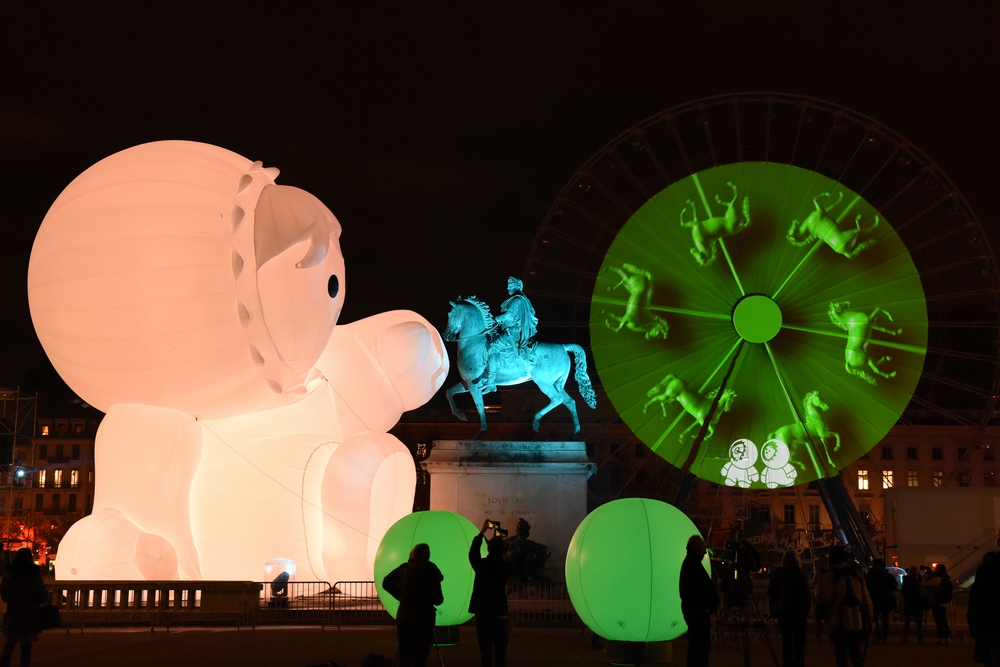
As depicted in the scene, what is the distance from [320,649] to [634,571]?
4057 mm

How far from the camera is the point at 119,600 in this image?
1791cm

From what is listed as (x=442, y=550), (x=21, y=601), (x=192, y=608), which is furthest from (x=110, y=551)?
(x=21, y=601)

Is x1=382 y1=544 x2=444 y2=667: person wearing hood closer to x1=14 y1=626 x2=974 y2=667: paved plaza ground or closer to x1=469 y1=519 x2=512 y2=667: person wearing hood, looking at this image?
x1=469 y1=519 x2=512 y2=667: person wearing hood

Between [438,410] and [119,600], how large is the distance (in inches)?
2377

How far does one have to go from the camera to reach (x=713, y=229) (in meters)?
25.8

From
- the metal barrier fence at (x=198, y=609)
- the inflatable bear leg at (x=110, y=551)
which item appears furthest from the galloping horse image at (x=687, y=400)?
the inflatable bear leg at (x=110, y=551)

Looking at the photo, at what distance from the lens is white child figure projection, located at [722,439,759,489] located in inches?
1009

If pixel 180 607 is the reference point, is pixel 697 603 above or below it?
above

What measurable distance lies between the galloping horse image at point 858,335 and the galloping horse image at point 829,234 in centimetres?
117

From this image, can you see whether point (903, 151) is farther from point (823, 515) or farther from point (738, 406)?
point (823, 515)

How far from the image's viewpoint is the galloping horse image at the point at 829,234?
25.4 m

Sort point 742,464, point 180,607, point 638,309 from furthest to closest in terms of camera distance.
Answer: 1. point 638,309
2. point 742,464
3. point 180,607

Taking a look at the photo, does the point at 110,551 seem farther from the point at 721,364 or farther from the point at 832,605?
the point at 721,364

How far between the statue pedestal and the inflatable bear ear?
6539 millimetres
